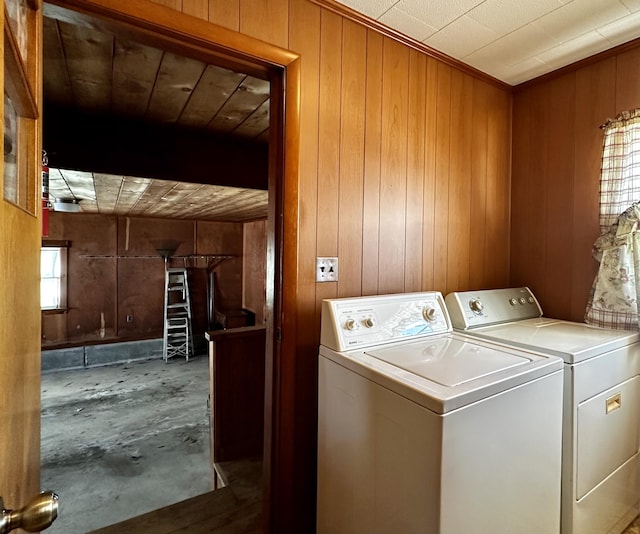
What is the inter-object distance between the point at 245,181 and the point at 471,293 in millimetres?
2007

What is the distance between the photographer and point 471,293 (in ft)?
6.21

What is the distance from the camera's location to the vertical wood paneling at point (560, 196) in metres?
2.03

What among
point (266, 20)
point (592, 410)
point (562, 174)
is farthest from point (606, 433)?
point (266, 20)

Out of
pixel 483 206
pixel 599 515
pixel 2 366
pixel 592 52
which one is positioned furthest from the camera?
pixel 483 206

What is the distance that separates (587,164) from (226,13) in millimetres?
1966

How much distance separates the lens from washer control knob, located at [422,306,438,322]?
1.62 meters

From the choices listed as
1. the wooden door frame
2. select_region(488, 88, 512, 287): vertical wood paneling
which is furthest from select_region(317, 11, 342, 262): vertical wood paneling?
select_region(488, 88, 512, 287): vertical wood paneling

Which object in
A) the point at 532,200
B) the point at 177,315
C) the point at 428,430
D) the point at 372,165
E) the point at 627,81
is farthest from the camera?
the point at 177,315

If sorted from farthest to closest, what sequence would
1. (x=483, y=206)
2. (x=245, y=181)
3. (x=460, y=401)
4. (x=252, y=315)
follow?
(x=252, y=315) < (x=245, y=181) < (x=483, y=206) < (x=460, y=401)

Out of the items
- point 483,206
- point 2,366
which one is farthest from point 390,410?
point 483,206

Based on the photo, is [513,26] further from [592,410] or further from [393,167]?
[592,410]

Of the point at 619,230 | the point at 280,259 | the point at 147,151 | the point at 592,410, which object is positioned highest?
the point at 147,151

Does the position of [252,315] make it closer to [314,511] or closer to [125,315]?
[125,315]

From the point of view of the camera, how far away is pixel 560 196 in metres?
2.07
